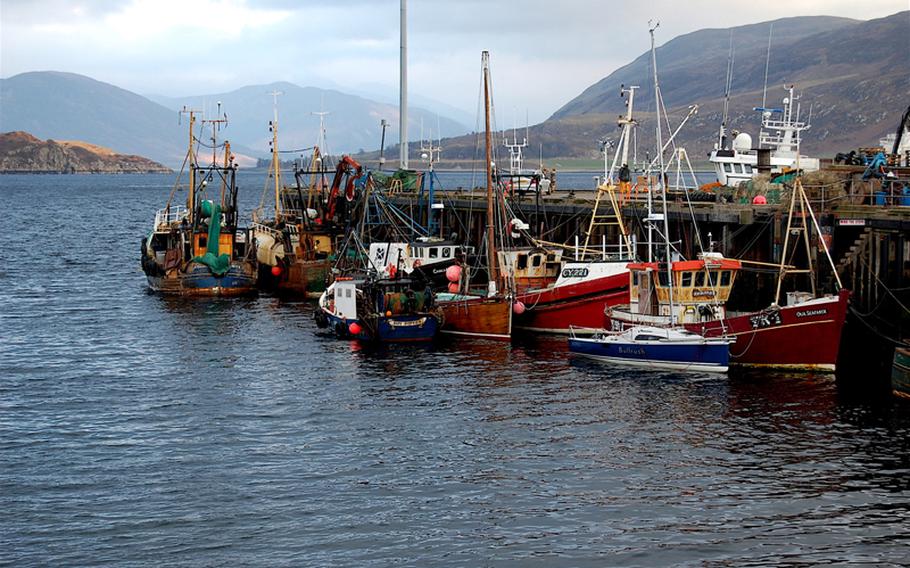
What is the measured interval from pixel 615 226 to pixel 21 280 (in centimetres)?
4214

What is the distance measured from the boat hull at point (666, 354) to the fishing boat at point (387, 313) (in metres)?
8.08

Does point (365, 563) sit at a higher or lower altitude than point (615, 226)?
lower

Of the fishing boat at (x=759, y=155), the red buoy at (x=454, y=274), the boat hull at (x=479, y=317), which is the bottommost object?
the boat hull at (x=479, y=317)

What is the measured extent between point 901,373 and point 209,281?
4307 cm

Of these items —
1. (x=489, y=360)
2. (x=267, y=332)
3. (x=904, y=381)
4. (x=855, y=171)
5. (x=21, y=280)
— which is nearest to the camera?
(x=904, y=381)

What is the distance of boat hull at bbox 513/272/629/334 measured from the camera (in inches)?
1998

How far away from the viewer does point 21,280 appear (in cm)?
8025

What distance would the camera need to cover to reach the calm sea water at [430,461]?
26312mm

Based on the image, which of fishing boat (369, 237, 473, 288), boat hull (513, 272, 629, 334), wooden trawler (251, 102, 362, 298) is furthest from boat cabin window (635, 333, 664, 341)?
wooden trawler (251, 102, 362, 298)

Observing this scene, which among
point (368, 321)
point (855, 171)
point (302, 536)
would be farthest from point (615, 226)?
point (302, 536)

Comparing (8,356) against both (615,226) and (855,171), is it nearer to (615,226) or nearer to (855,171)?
(615,226)

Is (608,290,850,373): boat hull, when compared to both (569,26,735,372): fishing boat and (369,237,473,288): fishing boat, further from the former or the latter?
(369,237,473,288): fishing boat

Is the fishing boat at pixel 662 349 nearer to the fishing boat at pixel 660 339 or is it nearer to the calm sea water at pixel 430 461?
the fishing boat at pixel 660 339

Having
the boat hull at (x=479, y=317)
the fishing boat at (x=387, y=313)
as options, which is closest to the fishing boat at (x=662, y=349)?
the boat hull at (x=479, y=317)
